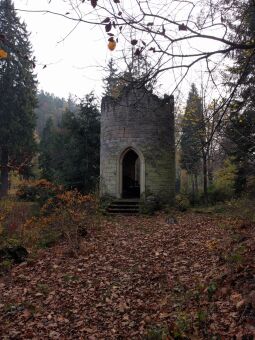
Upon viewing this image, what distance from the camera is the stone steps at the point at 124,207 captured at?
41.3 feet

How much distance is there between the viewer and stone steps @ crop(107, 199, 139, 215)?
41.3ft

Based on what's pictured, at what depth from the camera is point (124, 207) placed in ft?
42.3

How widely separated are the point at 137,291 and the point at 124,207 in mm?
7855

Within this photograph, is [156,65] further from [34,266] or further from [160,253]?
[34,266]

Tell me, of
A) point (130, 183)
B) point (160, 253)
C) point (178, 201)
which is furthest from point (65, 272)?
point (130, 183)

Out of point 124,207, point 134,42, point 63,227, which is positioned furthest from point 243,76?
point 124,207

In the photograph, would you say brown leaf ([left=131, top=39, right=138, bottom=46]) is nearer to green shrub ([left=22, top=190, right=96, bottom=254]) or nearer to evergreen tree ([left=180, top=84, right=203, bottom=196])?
evergreen tree ([left=180, top=84, right=203, bottom=196])

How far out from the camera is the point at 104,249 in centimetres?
742

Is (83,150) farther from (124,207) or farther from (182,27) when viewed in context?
(182,27)

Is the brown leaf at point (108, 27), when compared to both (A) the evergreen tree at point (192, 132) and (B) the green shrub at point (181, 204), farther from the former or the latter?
(B) the green shrub at point (181, 204)

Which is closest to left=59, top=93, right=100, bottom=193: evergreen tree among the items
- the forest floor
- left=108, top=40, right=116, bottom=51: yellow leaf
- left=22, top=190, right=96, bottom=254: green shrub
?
left=22, top=190, right=96, bottom=254: green shrub

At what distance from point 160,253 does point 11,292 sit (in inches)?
117

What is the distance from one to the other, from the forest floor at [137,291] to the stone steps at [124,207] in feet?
15.1

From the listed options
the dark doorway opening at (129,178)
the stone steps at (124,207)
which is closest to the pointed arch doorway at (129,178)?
the dark doorway opening at (129,178)
